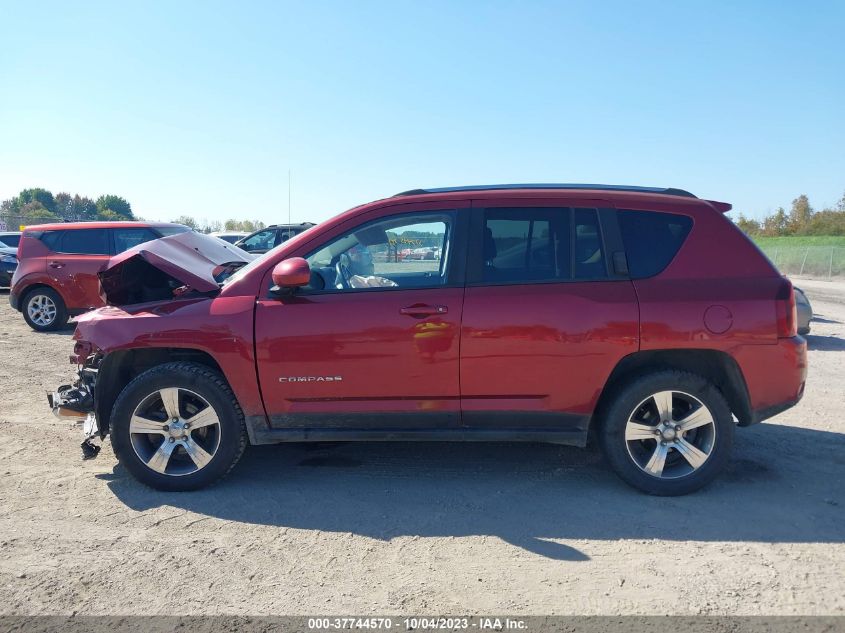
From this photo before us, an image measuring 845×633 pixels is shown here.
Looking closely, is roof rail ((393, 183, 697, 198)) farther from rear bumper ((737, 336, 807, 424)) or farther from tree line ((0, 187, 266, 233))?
tree line ((0, 187, 266, 233))

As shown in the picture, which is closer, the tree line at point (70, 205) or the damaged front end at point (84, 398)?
the damaged front end at point (84, 398)

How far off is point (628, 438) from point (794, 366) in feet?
3.63

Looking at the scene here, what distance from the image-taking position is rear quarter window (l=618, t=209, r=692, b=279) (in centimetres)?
393

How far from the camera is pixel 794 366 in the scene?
382 cm

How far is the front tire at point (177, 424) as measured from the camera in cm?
395

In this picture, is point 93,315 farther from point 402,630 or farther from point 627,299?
point 627,299

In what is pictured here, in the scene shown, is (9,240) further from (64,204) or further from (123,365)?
(64,204)

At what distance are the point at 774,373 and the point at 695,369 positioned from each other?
447mm

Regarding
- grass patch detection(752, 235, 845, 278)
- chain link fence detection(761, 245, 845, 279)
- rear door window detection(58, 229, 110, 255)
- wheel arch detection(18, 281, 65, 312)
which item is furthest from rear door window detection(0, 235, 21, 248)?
chain link fence detection(761, 245, 845, 279)

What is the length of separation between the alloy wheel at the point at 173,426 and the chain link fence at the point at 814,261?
2611 cm

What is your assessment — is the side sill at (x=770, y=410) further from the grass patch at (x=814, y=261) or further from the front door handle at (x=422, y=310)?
the grass patch at (x=814, y=261)

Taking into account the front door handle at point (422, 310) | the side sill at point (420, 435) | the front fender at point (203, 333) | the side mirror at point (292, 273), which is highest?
the side mirror at point (292, 273)

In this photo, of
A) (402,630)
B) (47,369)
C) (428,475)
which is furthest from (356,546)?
(47,369)

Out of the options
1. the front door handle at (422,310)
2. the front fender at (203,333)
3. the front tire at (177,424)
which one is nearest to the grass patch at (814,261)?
the front door handle at (422,310)
